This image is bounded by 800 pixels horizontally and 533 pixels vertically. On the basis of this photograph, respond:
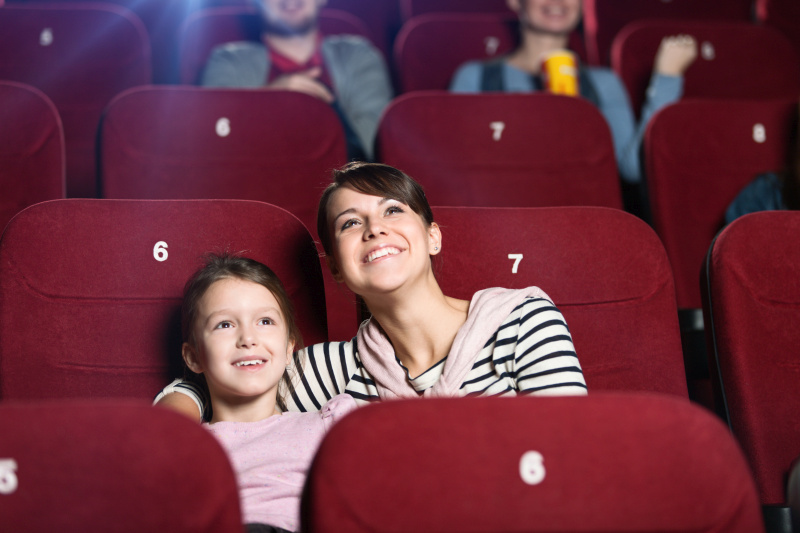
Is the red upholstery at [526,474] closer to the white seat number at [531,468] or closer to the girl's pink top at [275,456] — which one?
the white seat number at [531,468]

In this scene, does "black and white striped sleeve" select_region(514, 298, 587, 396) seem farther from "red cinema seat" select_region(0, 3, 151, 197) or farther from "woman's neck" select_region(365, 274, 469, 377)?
"red cinema seat" select_region(0, 3, 151, 197)

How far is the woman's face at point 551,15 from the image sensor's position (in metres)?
1.15

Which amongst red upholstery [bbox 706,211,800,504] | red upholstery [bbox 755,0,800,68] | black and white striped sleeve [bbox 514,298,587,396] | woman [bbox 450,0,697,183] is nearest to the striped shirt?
black and white striped sleeve [bbox 514,298,587,396]

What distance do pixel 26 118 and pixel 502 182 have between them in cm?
46

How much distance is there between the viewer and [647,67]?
1.15 metres

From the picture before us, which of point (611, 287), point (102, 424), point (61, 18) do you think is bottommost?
point (611, 287)

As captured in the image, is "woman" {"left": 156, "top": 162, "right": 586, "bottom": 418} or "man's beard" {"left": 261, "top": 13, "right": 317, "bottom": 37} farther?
"man's beard" {"left": 261, "top": 13, "right": 317, "bottom": 37}

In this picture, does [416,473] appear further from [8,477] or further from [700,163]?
[700,163]

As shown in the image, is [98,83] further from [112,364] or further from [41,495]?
[41,495]

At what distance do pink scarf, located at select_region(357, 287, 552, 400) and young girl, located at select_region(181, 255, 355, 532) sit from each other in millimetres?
30

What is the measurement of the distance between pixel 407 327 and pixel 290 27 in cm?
73

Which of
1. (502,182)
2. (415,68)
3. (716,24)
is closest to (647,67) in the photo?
(716,24)

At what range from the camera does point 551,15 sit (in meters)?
1.15

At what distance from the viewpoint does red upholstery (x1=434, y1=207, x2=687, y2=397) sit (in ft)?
1.83
